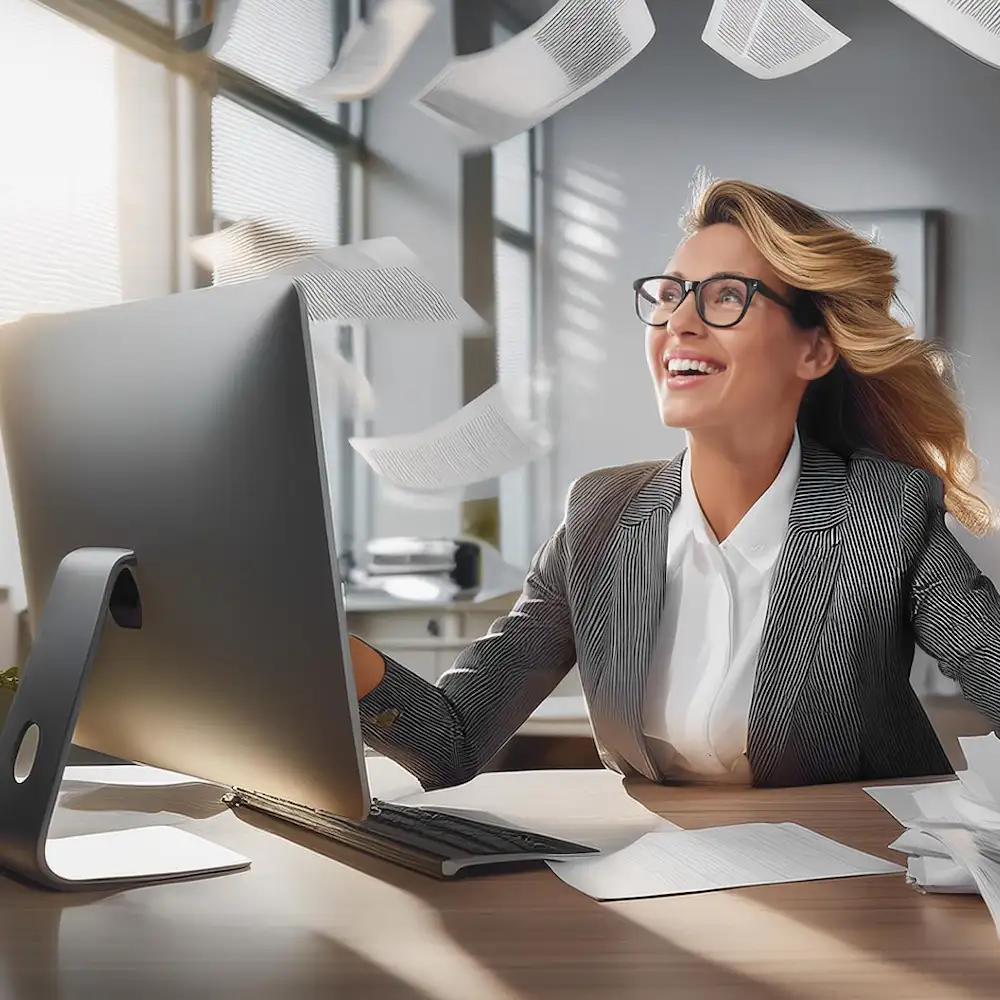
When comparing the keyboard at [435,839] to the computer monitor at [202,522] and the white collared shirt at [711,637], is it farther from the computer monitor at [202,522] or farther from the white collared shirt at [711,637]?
the white collared shirt at [711,637]

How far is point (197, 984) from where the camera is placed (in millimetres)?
710

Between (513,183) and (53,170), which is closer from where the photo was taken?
(53,170)

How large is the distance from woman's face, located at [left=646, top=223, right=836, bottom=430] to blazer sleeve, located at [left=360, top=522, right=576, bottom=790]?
0.83 feet

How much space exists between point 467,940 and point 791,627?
2.74 feet

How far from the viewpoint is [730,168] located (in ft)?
10.7

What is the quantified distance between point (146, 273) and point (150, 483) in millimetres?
2322

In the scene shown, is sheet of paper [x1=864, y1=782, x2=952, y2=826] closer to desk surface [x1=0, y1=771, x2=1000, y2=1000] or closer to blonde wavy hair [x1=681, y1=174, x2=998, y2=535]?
desk surface [x1=0, y1=771, x2=1000, y2=1000]

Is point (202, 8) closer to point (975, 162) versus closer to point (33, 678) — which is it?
point (975, 162)

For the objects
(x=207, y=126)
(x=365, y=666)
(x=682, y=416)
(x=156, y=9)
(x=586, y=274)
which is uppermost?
(x=156, y=9)

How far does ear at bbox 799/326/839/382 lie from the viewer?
177 centimetres

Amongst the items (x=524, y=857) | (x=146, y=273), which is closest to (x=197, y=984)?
(x=524, y=857)

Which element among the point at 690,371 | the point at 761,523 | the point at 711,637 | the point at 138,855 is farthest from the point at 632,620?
the point at 138,855

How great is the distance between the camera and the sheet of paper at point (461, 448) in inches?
134

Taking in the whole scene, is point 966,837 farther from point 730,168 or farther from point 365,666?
point 730,168
